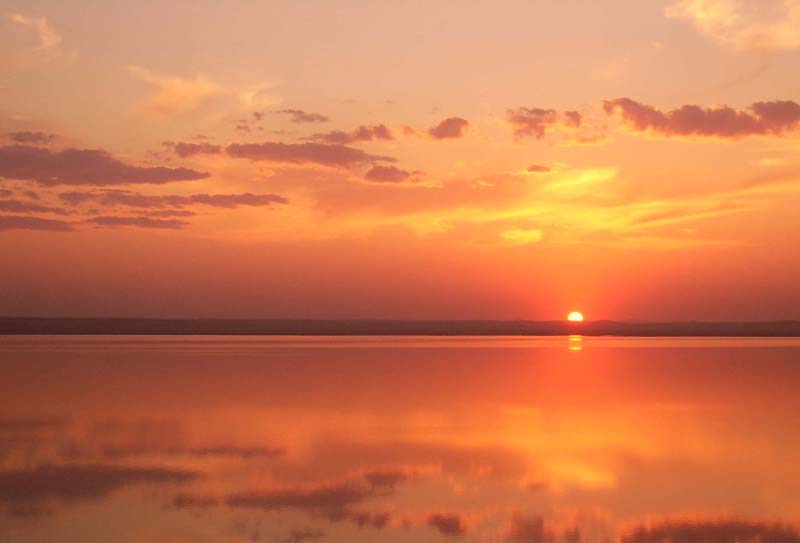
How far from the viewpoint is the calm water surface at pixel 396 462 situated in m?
8.42

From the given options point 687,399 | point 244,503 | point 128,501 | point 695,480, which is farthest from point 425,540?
point 687,399

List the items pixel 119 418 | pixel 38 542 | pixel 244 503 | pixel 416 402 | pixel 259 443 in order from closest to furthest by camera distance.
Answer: pixel 38 542
pixel 244 503
pixel 259 443
pixel 119 418
pixel 416 402

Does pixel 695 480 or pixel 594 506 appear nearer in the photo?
pixel 594 506

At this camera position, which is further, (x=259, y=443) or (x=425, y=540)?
(x=259, y=443)

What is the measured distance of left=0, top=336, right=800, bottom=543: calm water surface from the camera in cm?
842

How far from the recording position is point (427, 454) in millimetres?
12055

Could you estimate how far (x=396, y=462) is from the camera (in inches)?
452

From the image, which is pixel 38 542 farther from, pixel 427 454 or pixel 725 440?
pixel 725 440

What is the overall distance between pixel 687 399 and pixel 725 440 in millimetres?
5711

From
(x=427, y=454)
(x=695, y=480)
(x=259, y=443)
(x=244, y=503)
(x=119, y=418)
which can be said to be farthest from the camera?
(x=119, y=418)

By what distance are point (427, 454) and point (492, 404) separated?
6.00 meters

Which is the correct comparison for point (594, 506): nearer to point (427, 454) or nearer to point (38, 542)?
point (427, 454)

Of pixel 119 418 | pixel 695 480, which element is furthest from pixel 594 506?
pixel 119 418

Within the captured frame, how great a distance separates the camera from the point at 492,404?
17.9 m
